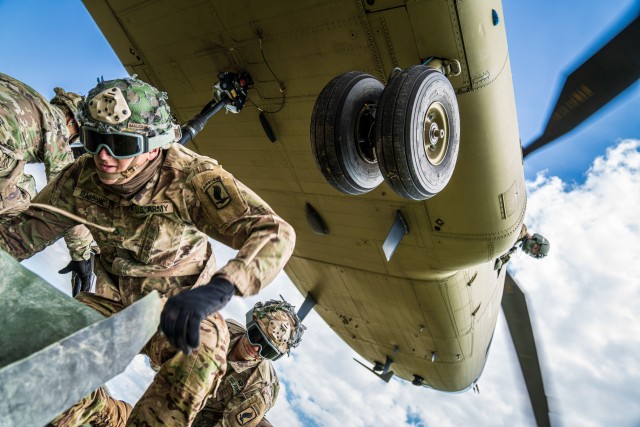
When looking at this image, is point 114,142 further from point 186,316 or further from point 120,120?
point 186,316

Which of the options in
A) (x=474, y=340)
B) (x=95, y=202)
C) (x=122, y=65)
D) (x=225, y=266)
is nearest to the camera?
(x=225, y=266)

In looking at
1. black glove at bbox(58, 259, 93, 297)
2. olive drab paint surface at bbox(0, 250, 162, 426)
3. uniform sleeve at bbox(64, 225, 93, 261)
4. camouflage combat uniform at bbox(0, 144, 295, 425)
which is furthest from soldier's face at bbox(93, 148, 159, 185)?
black glove at bbox(58, 259, 93, 297)

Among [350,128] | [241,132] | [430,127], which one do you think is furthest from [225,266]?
[241,132]

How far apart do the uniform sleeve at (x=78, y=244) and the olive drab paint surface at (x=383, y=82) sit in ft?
4.99

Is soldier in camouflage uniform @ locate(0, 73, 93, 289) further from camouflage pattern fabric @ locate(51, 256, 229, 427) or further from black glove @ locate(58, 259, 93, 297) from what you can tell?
camouflage pattern fabric @ locate(51, 256, 229, 427)

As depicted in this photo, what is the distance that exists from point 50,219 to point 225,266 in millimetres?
1322

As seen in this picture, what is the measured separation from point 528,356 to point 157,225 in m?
6.21

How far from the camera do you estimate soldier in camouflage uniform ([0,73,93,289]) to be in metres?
2.77

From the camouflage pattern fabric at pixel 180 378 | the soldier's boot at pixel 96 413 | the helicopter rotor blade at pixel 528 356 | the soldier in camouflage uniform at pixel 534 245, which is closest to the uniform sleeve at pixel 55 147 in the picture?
the camouflage pattern fabric at pixel 180 378

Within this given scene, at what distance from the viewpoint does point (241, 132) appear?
159 inches

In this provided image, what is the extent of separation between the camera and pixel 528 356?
6246 mm

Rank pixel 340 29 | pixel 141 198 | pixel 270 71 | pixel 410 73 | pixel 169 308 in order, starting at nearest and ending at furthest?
pixel 169 308, pixel 141 198, pixel 410 73, pixel 340 29, pixel 270 71

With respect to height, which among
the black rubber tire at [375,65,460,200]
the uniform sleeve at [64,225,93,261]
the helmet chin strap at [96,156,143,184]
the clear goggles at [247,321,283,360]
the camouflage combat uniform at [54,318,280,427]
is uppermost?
the helmet chin strap at [96,156,143,184]

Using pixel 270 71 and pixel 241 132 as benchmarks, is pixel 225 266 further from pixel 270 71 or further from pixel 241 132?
pixel 241 132
